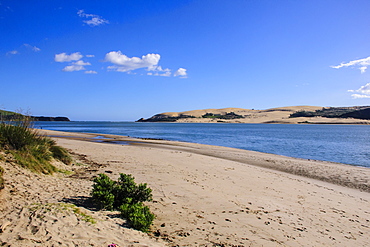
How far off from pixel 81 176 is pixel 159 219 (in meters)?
4.44

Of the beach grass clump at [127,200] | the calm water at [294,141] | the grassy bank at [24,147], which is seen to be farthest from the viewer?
the calm water at [294,141]

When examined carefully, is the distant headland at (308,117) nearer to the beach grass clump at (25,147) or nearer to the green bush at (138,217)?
the beach grass clump at (25,147)

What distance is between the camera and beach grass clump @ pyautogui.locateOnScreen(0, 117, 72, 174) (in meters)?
7.33

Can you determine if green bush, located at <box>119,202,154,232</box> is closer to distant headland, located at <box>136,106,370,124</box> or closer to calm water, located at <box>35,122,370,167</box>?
calm water, located at <box>35,122,370,167</box>

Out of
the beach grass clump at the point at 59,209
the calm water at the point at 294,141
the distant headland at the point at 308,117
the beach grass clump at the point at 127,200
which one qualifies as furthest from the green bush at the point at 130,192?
the distant headland at the point at 308,117

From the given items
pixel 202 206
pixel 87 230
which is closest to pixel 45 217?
pixel 87 230

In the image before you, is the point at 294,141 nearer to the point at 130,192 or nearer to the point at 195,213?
the point at 195,213

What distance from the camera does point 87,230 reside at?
4102 millimetres

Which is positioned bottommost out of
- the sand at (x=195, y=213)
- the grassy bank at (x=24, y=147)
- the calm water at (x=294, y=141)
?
the calm water at (x=294, y=141)

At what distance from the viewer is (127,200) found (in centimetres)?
560

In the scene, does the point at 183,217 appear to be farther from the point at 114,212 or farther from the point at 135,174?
the point at 135,174

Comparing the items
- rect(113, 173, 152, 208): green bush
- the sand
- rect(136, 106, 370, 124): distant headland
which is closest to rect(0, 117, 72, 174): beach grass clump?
the sand

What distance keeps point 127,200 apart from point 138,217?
0.89m

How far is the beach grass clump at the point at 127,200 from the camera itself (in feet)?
15.7
